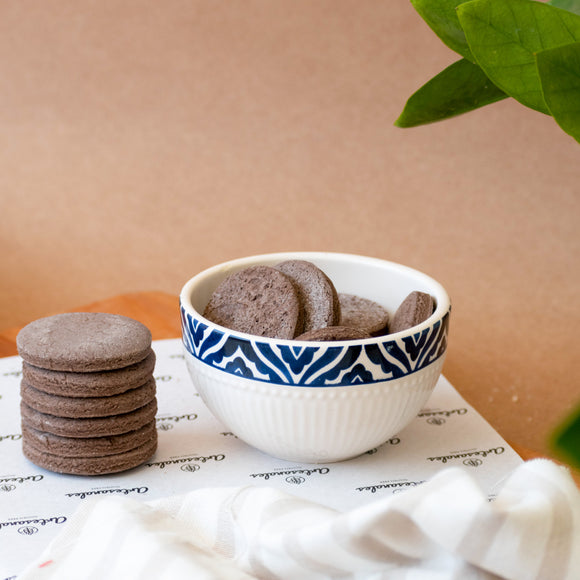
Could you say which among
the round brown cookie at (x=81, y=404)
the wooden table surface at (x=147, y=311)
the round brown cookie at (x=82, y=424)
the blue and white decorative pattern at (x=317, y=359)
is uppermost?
the blue and white decorative pattern at (x=317, y=359)

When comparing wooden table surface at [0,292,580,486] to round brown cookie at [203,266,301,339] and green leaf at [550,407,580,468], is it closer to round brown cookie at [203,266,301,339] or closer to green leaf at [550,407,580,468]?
round brown cookie at [203,266,301,339]

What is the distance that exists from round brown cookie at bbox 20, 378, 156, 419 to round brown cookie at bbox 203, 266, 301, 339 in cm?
11

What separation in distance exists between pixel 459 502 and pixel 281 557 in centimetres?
13

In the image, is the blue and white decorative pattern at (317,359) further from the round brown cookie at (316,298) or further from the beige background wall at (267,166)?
the beige background wall at (267,166)

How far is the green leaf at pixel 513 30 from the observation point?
0.37 meters

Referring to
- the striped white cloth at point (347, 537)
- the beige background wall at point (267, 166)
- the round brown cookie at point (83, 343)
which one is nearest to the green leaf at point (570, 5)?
the striped white cloth at point (347, 537)

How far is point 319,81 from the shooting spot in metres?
2.28

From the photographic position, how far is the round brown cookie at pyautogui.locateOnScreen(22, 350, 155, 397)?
0.63 m

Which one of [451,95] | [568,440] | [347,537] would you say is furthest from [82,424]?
[568,440]

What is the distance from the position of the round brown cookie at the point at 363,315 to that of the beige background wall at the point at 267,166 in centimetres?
138

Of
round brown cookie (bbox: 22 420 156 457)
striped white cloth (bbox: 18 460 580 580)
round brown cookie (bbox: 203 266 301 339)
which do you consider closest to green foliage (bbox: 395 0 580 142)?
striped white cloth (bbox: 18 460 580 580)

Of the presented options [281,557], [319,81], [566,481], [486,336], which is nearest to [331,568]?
[281,557]

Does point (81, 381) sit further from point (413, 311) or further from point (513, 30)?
point (513, 30)

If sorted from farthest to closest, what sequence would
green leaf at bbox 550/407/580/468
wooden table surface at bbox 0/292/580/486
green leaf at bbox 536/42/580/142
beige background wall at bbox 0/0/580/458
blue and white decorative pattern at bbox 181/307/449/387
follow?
1. beige background wall at bbox 0/0/580/458
2. wooden table surface at bbox 0/292/580/486
3. blue and white decorative pattern at bbox 181/307/449/387
4. green leaf at bbox 536/42/580/142
5. green leaf at bbox 550/407/580/468
